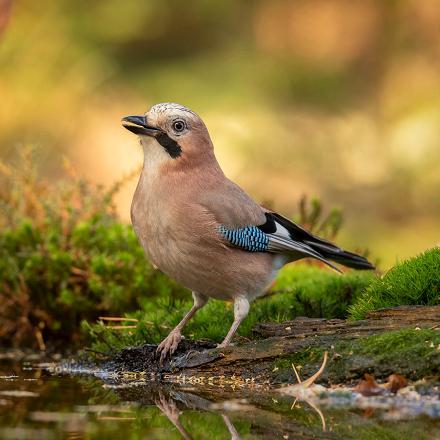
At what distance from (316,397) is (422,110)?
12.9 metres

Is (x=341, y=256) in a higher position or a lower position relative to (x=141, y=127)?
lower

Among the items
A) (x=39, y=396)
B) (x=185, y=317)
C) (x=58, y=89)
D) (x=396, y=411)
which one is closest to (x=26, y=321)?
(x=185, y=317)

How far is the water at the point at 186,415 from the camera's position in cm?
420

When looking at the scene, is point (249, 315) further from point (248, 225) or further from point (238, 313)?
point (248, 225)

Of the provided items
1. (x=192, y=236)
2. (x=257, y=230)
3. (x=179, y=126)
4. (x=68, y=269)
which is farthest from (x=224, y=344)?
(x=68, y=269)

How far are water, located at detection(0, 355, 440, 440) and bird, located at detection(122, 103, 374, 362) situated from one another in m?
0.83

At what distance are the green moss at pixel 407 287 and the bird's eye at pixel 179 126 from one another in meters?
1.60

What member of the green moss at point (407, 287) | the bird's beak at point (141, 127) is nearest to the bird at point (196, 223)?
the bird's beak at point (141, 127)

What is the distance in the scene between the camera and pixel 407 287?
20.1ft

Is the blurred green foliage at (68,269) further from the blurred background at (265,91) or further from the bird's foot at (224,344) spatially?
the blurred background at (265,91)

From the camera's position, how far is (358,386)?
16.6 ft

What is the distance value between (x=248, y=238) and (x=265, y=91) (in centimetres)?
1205

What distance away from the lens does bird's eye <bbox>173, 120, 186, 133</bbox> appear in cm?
665

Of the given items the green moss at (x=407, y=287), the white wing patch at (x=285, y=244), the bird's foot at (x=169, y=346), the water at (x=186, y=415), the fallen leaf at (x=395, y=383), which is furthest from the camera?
the white wing patch at (x=285, y=244)
